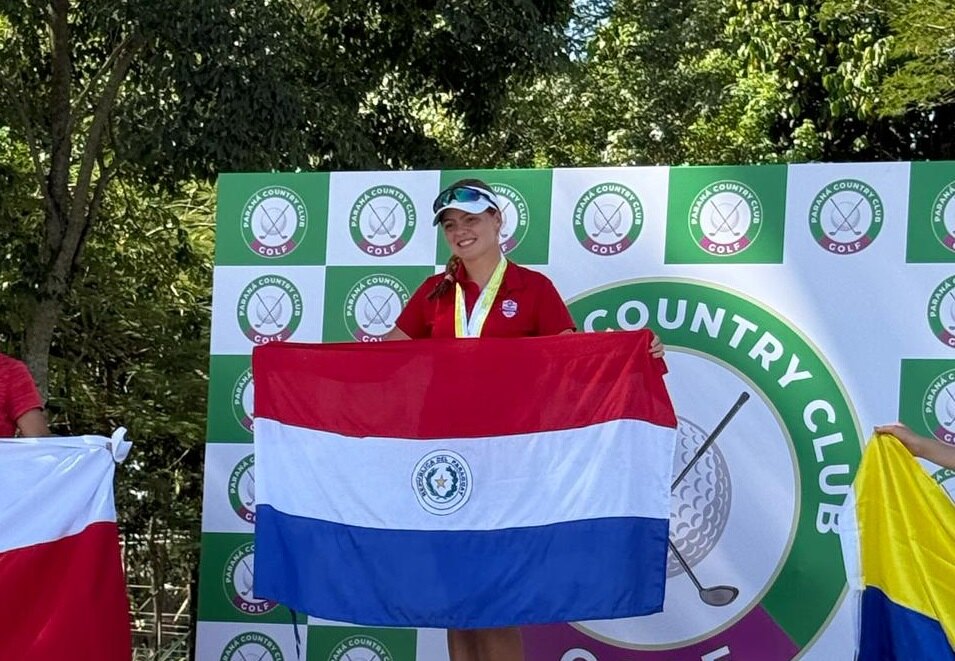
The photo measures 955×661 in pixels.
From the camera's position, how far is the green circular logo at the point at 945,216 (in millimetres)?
4457

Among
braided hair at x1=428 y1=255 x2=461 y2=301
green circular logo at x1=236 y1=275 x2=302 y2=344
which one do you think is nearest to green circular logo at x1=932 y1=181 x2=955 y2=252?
braided hair at x1=428 y1=255 x2=461 y2=301

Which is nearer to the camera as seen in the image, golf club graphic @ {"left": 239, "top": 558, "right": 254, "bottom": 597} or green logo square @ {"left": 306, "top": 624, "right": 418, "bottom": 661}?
green logo square @ {"left": 306, "top": 624, "right": 418, "bottom": 661}

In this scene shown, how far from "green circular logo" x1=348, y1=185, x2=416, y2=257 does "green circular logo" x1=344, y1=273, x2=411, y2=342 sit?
10 centimetres

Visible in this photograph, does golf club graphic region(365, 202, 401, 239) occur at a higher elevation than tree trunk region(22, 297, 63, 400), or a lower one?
higher

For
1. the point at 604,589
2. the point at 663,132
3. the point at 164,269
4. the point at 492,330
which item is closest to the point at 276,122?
the point at 164,269

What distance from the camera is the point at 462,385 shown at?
4.06 meters

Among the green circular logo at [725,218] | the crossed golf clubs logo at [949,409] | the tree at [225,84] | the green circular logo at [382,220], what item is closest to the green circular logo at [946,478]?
the crossed golf clubs logo at [949,409]

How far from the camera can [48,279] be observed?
9.30 metres

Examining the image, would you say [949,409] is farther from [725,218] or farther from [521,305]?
[521,305]

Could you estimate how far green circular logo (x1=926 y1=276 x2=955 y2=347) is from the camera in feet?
14.5

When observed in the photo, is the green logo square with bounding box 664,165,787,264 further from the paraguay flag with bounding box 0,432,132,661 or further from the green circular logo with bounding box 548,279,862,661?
the paraguay flag with bounding box 0,432,132,661

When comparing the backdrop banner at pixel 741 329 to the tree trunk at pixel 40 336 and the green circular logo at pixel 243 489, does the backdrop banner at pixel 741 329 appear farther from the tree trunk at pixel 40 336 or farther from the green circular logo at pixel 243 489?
the tree trunk at pixel 40 336

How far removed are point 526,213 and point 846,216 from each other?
108cm

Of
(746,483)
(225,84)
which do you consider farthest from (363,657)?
(225,84)
